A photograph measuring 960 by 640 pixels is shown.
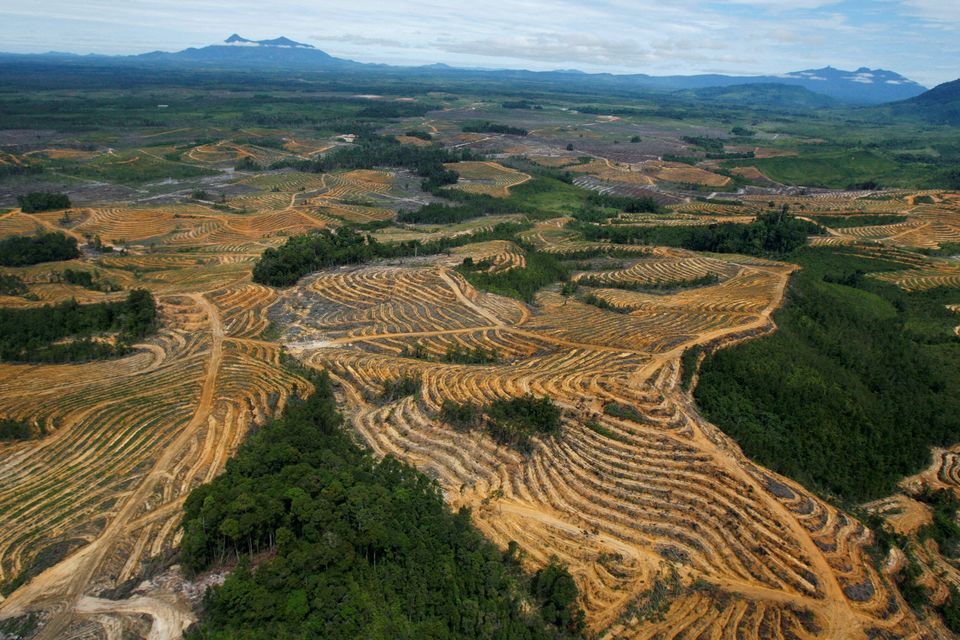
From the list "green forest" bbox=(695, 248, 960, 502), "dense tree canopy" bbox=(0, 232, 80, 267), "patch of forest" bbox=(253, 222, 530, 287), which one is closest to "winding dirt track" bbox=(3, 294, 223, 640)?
"patch of forest" bbox=(253, 222, 530, 287)

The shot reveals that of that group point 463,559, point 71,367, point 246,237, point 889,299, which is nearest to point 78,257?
point 246,237

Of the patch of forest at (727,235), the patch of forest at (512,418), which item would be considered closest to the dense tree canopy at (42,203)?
the patch of forest at (727,235)

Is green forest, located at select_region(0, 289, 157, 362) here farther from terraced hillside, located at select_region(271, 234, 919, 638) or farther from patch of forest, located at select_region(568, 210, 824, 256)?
patch of forest, located at select_region(568, 210, 824, 256)

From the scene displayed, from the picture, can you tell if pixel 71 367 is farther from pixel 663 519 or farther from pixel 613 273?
pixel 613 273

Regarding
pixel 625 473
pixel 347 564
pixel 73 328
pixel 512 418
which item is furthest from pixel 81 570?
pixel 73 328

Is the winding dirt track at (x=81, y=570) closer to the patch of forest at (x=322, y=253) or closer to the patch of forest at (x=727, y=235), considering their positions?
the patch of forest at (x=322, y=253)
